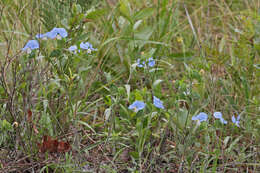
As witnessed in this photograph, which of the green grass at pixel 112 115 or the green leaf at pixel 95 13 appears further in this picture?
the green leaf at pixel 95 13

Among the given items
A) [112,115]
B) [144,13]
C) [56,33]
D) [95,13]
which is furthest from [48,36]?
[144,13]

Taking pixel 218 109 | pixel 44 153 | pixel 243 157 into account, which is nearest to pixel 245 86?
pixel 218 109

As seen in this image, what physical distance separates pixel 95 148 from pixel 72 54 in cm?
45

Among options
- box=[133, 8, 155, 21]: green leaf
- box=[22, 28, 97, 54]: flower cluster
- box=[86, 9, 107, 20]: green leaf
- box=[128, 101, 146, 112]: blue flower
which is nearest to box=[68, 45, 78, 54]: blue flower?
box=[22, 28, 97, 54]: flower cluster

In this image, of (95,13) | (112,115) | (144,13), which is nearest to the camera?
(112,115)

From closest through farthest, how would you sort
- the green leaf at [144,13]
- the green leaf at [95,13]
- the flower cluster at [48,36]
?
the flower cluster at [48,36] < the green leaf at [95,13] < the green leaf at [144,13]

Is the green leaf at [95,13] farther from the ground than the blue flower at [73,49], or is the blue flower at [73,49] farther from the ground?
the green leaf at [95,13]

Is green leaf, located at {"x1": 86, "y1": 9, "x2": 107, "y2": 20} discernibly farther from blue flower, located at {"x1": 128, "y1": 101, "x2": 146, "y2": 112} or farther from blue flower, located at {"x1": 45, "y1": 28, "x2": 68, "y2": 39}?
blue flower, located at {"x1": 128, "y1": 101, "x2": 146, "y2": 112}

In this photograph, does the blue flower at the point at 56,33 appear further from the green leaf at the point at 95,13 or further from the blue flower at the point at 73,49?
the green leaf at the point at 95,13

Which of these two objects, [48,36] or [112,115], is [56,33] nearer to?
[48,36]

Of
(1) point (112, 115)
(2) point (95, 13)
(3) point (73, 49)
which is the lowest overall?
(1) point (112, 115)

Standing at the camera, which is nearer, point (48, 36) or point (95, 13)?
point (48, 36)

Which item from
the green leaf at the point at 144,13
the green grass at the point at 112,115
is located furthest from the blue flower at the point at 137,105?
the green leaf at the point at 144,13

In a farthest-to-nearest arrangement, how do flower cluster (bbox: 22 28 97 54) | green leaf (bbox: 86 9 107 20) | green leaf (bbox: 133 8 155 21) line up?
green leaf (bbox: 133 8 155 21)
green leaf (bbox: 86 9 107 20)
flower cluster (bbox: 22 28 97 54)
